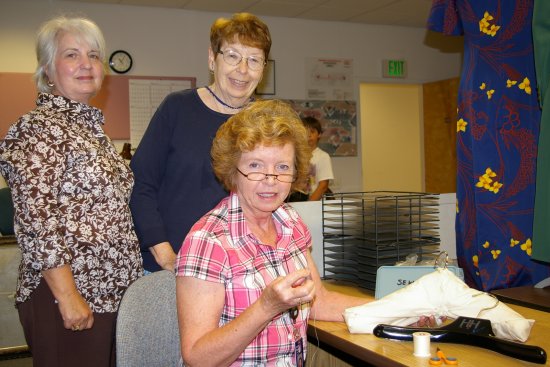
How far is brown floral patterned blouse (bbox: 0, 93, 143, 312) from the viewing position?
1523mm

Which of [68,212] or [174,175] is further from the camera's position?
[174,175]

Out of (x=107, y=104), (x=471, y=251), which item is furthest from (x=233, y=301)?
(x=107, y=104)

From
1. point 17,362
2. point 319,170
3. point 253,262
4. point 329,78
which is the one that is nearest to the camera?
point 253,262

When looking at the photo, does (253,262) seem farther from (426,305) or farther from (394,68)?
(394,68)

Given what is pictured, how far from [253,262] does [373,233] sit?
0.71 metres

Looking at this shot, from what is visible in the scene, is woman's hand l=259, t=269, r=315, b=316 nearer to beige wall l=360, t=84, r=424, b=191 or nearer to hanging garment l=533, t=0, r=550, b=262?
hanging garment l=533, t=0, r=550, b=262

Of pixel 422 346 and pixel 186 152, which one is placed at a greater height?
pixel 186 152

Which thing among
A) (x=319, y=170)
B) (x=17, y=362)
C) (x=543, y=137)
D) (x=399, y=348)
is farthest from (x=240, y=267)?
(x=319, y=170)

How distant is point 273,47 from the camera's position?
563 cm

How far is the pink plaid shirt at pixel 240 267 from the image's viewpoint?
126 cm

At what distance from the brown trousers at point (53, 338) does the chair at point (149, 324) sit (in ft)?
0.94

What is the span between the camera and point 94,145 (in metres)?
1.68

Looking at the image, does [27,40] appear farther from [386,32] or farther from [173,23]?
[386,32]

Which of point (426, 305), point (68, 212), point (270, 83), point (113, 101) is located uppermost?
point (270, 83)
